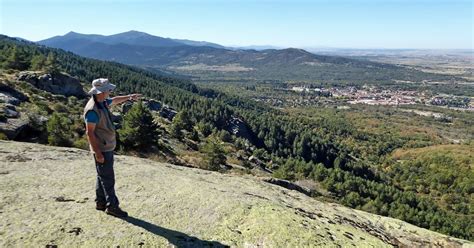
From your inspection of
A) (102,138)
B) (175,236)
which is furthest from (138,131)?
(175,236)

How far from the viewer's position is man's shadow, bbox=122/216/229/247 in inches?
489

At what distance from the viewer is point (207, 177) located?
2186 cm

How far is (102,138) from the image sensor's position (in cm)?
1262

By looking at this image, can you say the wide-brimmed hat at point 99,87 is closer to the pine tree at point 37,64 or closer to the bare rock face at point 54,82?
the bare rock face at point 54,82

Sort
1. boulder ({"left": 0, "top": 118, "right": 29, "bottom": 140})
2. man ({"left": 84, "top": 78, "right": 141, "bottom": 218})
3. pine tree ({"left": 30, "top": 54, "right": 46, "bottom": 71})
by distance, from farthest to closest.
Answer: pine tree ({"left": 30, "top": 54, "right": 46, "bottom": 71}) → boulder ({"left": 0, "top": 118, "right": 29, "bottom": 140}) → man ({"left": 84, "top": 78, "right": 141, "bottom": 218})

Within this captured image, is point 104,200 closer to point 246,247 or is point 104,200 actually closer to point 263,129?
point 246,247

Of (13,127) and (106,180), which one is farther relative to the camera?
(13,127)

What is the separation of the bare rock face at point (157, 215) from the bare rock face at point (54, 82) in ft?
267

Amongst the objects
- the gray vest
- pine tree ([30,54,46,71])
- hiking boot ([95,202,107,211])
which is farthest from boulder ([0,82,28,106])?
the gray vest

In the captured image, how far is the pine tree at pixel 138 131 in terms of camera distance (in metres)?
55.8

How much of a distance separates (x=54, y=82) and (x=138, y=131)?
5521 cm

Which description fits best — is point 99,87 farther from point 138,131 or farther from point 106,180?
point 138,131

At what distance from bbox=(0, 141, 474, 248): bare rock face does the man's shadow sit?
1.3 inches

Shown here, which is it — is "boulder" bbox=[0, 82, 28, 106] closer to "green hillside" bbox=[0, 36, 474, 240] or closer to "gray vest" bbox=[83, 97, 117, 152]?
"green hillside" bbox=[0, 36, 474, 240]
